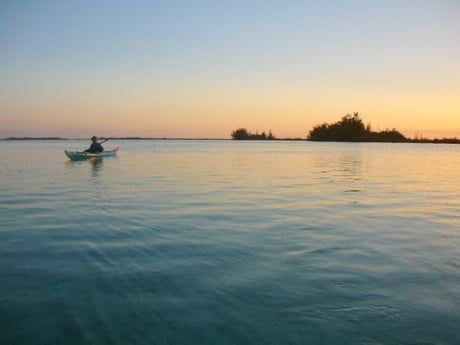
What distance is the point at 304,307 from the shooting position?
585 cm

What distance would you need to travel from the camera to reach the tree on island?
18212 cm

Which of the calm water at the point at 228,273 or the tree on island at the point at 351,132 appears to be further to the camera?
the tree on island at the point at 351,132

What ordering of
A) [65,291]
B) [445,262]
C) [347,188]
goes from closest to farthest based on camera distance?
[65,291] < [445,262] < [347,188]

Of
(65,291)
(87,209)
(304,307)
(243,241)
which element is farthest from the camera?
(87,209)

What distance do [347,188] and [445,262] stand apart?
13.2 m

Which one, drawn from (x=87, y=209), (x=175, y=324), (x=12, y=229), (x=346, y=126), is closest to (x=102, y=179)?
(x=87, y=209)

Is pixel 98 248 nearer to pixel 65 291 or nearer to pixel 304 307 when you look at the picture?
pixel 65 291

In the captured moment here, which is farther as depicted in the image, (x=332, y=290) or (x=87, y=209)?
(x=87, y=209)

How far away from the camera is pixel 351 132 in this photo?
7210 inches

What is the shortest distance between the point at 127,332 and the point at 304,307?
2.48m

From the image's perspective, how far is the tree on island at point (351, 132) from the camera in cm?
18212

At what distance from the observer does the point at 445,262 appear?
26.6 ft

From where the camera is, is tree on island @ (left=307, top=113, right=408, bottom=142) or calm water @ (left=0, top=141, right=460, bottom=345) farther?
tree on island @ (left=307, top=113, right=408, bottom=142)

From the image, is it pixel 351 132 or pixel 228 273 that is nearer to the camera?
pixel 228 273
